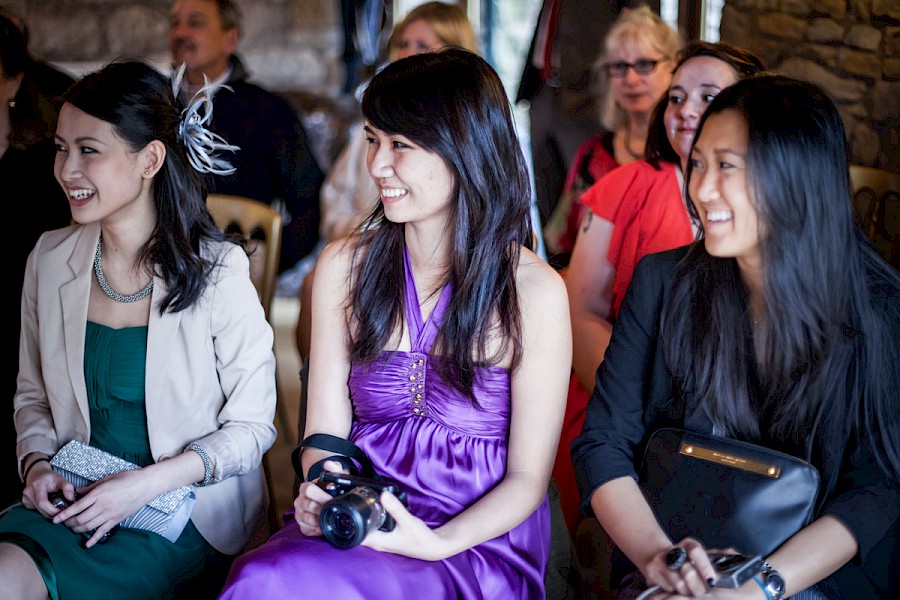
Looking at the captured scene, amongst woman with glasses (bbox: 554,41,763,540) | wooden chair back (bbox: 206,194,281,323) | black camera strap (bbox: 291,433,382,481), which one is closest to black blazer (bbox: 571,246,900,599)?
black camera strap (bbox: 291,433,382,481)

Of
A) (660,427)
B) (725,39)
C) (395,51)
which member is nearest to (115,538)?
(660,427)

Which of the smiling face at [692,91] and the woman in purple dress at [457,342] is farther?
the smiling face at [692,91]

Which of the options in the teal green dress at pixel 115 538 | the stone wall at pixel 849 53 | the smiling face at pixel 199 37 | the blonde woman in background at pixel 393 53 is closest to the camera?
the teal green dress at pixel 115 538

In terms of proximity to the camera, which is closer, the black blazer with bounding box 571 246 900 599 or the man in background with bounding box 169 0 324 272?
the black blazer with bounding box 571 246 900 599

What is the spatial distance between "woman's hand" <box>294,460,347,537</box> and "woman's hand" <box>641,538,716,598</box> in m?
0.52

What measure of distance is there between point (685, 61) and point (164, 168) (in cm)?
126

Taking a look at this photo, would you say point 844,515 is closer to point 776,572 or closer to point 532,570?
point 776,572

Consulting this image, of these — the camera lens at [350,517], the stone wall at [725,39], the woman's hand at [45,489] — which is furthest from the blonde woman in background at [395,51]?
the camera lens at [350,517]

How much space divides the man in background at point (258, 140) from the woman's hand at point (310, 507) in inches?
74.5

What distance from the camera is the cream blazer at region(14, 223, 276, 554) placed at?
6.12ft

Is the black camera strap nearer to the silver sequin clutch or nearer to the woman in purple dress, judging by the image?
the woman in purple dress

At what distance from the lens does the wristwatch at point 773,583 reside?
1.37 m

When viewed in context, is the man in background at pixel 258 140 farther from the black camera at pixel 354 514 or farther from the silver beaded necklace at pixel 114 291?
the black camera at pixel 354 514

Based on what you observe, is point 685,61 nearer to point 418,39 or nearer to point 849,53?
point 849,53
